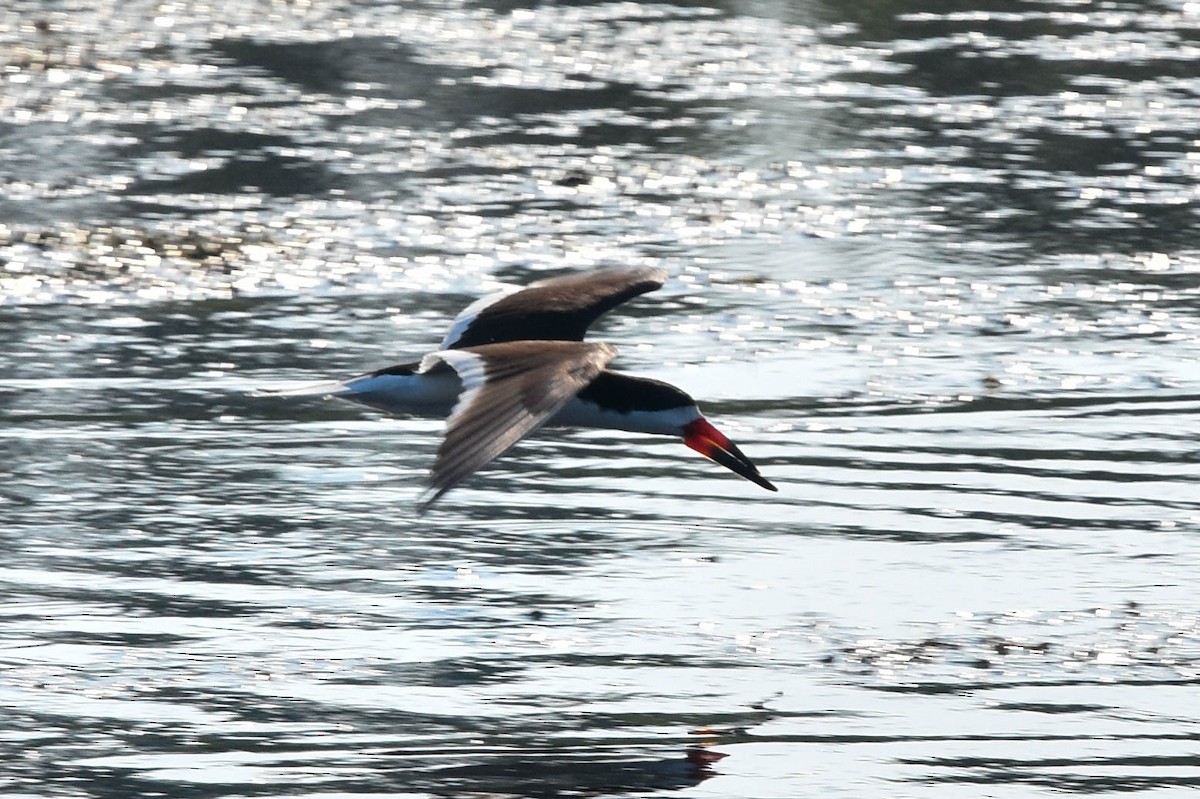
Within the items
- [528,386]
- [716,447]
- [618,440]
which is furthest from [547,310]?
[528,386]

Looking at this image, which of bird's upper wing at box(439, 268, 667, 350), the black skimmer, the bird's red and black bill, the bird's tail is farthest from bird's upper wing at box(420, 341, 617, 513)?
bird's upper wing at box(439, 268, 667, 350)

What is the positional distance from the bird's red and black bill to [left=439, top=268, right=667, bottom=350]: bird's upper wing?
2.52 ft

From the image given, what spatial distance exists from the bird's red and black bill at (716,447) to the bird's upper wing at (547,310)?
77cm

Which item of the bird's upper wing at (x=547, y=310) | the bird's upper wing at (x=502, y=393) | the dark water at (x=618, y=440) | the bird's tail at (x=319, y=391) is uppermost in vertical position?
the bird's upper wing at (x=502, y=393)

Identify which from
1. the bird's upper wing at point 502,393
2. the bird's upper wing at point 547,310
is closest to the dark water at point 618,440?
the bird's upper wing at point 547,310

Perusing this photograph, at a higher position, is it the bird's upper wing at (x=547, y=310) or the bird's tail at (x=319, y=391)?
the bird's upper wing at (x=547, y=310)

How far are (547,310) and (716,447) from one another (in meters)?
1.02

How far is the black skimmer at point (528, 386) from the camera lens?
559cm

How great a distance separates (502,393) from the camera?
5.80 metres

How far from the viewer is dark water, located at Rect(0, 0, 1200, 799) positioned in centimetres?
531

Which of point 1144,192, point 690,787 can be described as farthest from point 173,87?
point 690,787

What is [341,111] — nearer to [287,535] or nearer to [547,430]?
[547,430]

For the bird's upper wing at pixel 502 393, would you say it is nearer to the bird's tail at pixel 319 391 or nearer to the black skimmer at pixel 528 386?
the black skimmer at pixel 528 386

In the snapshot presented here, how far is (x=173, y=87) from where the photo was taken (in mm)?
13633
